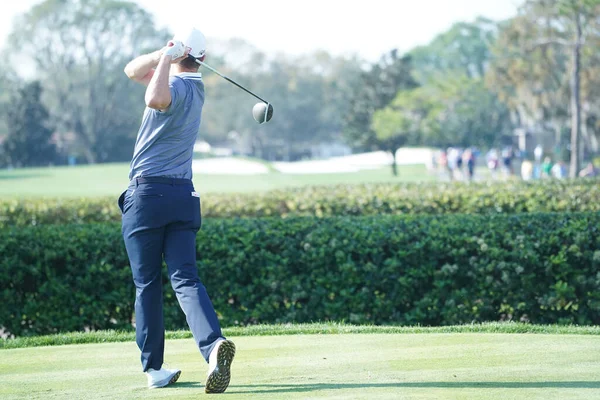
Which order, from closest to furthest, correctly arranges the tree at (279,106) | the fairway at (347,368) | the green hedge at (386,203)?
the fairway at (347,368) < the green hedge at (386,203) < the tree at (279,106)

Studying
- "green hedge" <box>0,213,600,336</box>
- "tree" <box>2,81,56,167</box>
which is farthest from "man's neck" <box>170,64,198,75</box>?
"tree" <box>2,81,56,167</box>

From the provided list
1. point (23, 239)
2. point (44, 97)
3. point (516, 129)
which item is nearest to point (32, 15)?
point (44, 97)

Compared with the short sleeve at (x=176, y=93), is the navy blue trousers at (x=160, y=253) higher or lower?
lower

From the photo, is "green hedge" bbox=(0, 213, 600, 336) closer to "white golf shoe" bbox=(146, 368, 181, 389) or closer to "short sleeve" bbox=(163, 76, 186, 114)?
"white golf shoe" bbox=(146, 368, 181, 389)

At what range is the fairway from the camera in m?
4.66

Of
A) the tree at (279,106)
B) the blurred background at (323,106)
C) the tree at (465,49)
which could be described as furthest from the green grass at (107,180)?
the tree at (465,49)

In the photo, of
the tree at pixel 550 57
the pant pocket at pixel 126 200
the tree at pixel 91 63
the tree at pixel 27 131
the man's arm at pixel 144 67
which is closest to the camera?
the pant pocket at pixel 126 200

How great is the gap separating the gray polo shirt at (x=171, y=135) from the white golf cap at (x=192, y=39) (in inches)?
5.2

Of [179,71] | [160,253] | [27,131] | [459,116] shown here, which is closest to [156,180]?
[160,253]

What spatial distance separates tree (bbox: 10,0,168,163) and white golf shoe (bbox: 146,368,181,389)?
87.8m

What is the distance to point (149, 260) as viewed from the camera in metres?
5.16

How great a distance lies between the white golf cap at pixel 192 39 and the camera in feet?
16.9

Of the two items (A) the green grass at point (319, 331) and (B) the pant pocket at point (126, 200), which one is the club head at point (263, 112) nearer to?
(B) the pant pocket at point (126, 200)

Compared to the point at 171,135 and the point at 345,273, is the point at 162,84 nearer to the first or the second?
the point at 171,135
